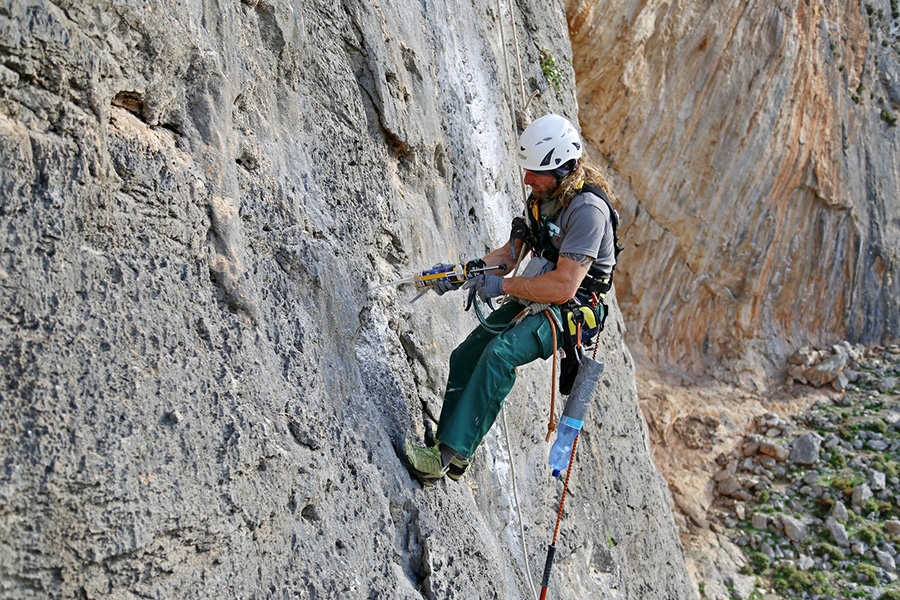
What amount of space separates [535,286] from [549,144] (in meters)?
0.82

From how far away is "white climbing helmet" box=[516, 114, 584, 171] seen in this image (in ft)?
14.5

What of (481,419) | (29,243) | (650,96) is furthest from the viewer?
(650,96)

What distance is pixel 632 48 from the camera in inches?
500

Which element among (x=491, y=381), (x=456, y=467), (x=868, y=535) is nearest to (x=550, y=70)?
(x=491, y=381)

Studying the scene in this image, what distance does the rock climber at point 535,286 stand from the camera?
4.25m

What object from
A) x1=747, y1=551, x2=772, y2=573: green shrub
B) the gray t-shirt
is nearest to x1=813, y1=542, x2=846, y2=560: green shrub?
x1=747, y1=551, x2=772, y2=573: green shrub

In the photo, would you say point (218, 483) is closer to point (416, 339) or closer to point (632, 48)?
point (416, 339)

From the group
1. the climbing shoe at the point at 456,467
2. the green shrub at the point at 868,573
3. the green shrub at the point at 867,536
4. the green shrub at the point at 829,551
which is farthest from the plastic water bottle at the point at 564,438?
the green shrub at the point at 867,536

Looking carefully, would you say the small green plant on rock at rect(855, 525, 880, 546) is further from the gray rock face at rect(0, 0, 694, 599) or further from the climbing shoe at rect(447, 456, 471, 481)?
the climbing shoe at rect(447, 456, 471, 481)

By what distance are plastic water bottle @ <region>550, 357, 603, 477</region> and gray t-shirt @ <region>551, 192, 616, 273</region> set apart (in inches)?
27.6

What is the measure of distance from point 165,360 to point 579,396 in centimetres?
246

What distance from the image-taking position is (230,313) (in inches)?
137

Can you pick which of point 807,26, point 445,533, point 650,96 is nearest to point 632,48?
point 650,96

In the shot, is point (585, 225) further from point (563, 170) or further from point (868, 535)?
point (868, 535)
